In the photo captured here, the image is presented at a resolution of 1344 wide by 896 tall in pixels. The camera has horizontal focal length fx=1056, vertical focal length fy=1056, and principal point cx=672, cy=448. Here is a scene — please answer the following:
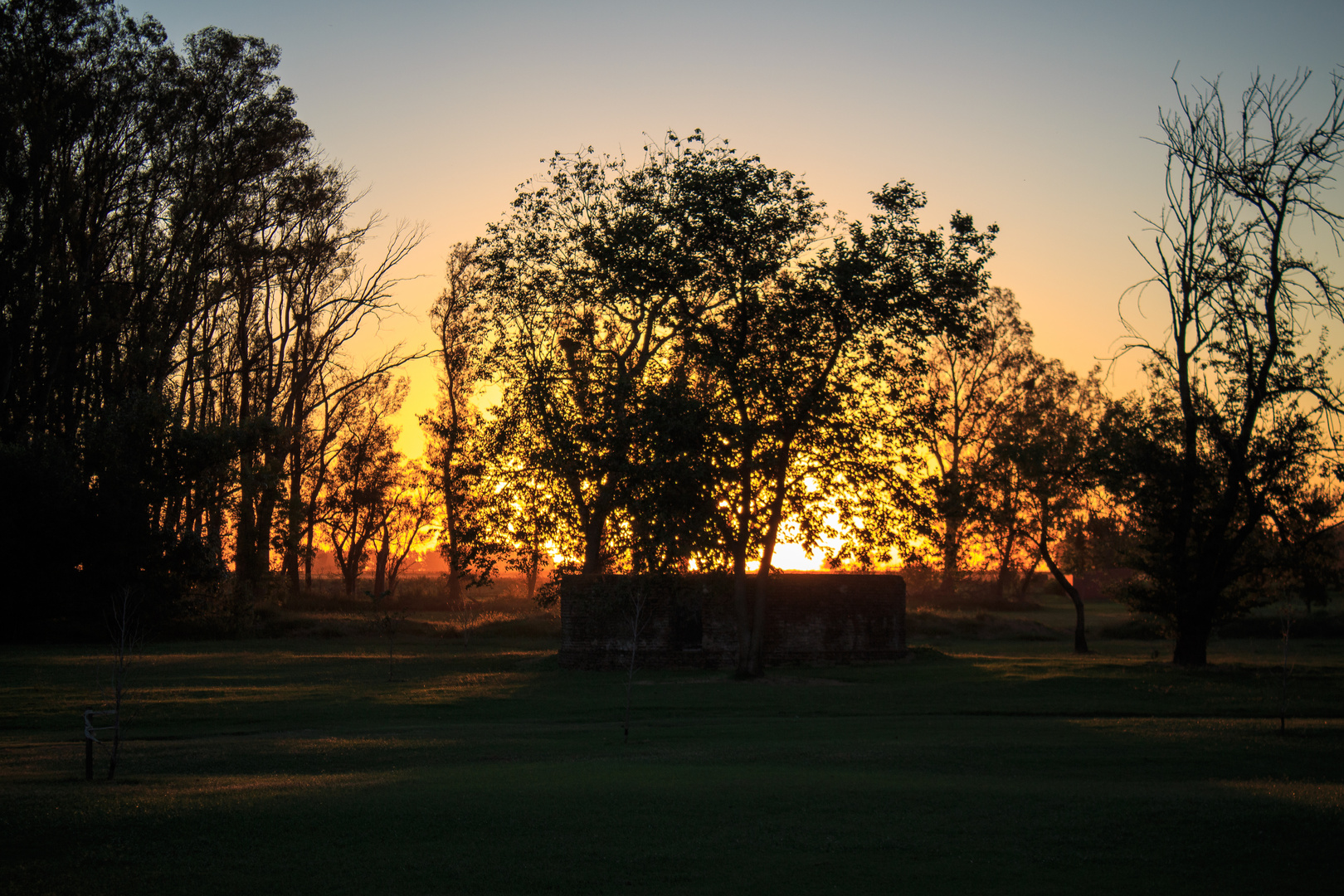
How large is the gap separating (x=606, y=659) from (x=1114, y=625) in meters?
33.5

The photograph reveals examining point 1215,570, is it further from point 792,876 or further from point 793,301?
point 792,876

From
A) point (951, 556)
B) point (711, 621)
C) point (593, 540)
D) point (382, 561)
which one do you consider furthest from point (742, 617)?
point (382, 561)

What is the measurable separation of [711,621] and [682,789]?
22636mm

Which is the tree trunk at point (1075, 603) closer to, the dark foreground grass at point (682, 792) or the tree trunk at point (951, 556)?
the tree trunk at point (951, 556)

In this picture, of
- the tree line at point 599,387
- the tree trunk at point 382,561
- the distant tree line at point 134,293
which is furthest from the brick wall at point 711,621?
the tree trunk at point 382,561

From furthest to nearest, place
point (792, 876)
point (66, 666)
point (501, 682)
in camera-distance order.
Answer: point (66, 666) < point (501, 682) < point (792, 876)

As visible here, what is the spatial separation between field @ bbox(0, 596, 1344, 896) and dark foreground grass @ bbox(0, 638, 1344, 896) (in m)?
0.05

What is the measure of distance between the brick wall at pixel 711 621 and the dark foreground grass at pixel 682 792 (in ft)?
24.1

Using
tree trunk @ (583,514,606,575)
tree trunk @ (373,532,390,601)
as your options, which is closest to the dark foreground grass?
tree trunk @ (583,514,606,575)

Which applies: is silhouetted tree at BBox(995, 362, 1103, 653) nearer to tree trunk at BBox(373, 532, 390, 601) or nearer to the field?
the field

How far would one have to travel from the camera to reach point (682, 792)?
1305 centimetres

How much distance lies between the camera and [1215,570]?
34719 mm

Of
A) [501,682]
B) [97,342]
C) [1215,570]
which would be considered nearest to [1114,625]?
[1215,570]

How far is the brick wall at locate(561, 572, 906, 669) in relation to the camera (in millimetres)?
35188
